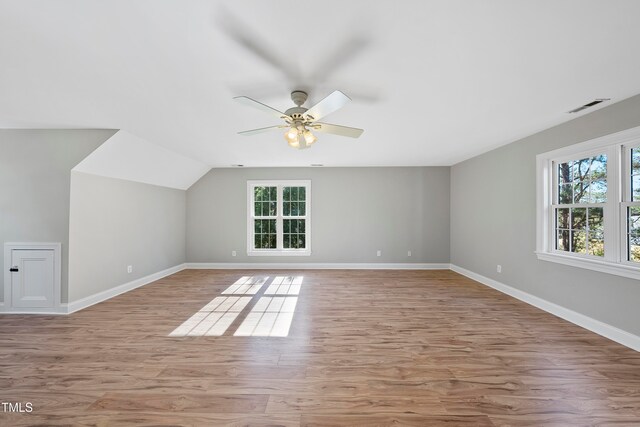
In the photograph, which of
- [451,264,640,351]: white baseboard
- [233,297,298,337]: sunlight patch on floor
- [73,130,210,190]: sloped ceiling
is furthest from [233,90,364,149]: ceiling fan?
[451,264,640,351]: white baseboard

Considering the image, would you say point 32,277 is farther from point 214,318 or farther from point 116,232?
point 214,318

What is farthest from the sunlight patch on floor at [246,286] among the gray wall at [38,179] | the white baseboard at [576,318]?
the white baseboard at [576,318]

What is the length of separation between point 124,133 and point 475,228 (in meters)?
5.93

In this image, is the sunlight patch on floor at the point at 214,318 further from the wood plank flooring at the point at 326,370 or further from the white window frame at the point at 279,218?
the white window frame at the point at 279,218

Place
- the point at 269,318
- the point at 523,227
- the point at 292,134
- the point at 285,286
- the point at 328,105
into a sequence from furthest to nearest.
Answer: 1. the point at 285,286
2. the point at 523,227
3. the point at 269,318
4. the point at 292,134
5. the point at 328,105

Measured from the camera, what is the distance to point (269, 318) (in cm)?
313

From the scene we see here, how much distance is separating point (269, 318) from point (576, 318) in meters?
3.57

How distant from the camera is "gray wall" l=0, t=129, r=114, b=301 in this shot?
321 centimetres

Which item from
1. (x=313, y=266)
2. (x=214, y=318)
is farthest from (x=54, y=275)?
(x=313, y=266)

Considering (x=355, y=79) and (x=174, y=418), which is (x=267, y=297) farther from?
(x=355, y=79)

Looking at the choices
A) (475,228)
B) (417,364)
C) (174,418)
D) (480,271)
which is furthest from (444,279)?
(174,418)

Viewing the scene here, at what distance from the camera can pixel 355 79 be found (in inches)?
81.6

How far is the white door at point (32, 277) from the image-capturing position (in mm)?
3205

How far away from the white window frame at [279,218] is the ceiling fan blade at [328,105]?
12.2ft
